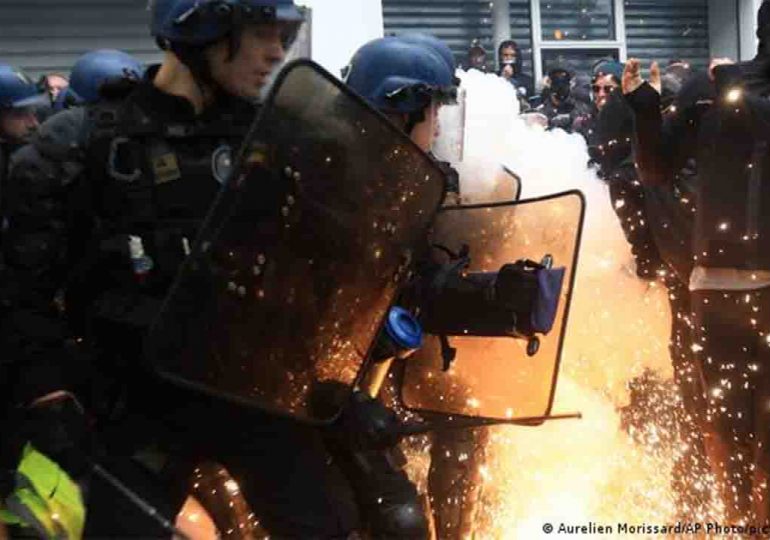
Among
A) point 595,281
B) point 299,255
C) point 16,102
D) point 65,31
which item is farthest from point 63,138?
point 65,31

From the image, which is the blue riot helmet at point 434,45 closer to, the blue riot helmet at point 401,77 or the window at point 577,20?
the blue riot helmet at point 401,77

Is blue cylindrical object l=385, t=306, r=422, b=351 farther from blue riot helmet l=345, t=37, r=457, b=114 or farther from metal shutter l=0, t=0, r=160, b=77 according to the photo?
metal shutter l=0, t=0, r=160, b=77

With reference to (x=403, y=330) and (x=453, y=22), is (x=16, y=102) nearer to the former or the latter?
(x=403, y=330)

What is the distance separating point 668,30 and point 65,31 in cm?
603

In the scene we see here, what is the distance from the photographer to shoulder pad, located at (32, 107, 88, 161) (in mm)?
2520

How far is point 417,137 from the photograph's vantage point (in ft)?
11.2

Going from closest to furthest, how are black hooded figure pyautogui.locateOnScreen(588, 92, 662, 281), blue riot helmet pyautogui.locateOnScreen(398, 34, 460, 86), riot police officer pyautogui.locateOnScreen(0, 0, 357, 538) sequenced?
riot police officer pyautogui.locateOnScreen(0, 0, 357, 538) → blue riot helmet pyautogui.locateOnScreen(398, 34, 460, 86) → black hooded figure pyautogui.locateOnScreen(588, 92, 662, 281)

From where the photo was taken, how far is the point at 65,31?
31.3 ft

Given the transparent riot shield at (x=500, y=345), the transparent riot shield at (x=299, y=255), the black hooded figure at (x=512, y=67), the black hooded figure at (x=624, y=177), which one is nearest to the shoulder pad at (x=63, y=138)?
the transparent riot shield at (x=299, y=255)

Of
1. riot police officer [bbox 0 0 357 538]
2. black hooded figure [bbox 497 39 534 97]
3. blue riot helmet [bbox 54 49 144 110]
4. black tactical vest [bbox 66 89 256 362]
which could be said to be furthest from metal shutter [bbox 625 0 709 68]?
black tactical vest [bbox 66 89 256 362]

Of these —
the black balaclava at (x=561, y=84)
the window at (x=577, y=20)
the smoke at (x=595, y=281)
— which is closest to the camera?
A: the smoke at (x=595, y=281)

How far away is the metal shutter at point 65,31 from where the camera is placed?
937 centimetres

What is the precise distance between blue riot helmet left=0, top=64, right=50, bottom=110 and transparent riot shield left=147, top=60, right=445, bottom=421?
2.38 m

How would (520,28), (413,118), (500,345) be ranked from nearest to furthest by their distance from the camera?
(413,118)
(500,345)
(520,28)
